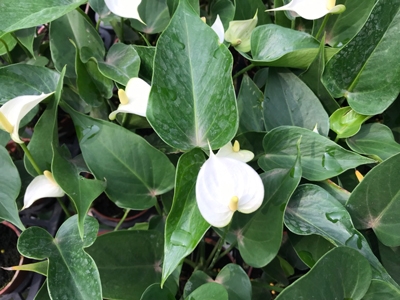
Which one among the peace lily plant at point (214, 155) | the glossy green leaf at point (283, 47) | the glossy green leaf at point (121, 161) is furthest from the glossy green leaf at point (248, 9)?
the glossy green leaf at point (121, 161)

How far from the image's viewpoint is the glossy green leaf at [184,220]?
1.26 feet

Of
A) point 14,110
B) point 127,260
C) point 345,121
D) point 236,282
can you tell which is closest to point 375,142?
point 345,121

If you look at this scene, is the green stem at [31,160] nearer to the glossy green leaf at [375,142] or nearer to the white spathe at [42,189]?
the white spathe at [42,189]

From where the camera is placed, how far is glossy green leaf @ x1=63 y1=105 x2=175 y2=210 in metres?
0.51

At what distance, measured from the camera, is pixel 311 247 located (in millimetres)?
493

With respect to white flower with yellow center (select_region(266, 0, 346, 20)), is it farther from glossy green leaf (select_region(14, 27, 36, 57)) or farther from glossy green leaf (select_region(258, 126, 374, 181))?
glossy green leaf (select_region(14, 27, 36, 57))

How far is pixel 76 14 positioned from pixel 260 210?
46 cm

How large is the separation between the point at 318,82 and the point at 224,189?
0.31m

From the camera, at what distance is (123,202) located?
52cm

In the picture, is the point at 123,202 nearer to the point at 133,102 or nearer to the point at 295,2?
the point at 133,102

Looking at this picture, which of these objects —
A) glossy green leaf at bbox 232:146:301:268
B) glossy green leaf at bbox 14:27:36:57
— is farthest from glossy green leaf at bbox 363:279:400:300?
glossy green leaf at bbox 14:27:36:57

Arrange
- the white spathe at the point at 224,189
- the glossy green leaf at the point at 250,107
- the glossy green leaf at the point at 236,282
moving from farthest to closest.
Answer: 1. the glossy green leaf at the point at 250,107
2. the glossy green leaf at the point at 236,282
3. the white spathe at the point at 224,189

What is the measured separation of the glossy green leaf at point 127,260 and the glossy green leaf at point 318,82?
337 millimetres

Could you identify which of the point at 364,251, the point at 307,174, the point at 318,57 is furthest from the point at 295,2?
the point at 364,251
